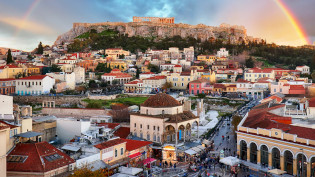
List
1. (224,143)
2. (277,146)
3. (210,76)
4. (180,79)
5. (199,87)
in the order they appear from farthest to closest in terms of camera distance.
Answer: (210,76) → (180,79) → (199,87) → (224,143) → (277,146)

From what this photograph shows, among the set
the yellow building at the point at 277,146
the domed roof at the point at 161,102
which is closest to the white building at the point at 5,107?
the domed roof at the point at 161,102

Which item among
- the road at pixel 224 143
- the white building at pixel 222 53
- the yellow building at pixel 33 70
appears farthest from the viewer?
the white building at pixel 222 53

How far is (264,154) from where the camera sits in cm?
2794

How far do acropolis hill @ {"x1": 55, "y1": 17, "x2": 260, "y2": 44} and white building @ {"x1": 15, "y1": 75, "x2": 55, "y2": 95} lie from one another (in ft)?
216

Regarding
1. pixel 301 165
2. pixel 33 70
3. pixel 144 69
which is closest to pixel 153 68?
pixel 144 69

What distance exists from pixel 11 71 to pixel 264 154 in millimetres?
60958

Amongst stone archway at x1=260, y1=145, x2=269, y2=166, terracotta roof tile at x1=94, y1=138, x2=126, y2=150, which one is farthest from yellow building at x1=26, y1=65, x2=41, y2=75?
stone archway at x1=260, y1=145, x2=269, y2=166

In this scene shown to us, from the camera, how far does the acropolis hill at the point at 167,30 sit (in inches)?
4952

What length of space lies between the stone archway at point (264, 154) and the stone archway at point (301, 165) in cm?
278

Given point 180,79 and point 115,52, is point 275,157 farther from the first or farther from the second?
point 115,52

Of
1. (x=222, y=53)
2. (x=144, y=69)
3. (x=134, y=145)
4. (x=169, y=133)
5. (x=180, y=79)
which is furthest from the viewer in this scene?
(x=222, y=53)

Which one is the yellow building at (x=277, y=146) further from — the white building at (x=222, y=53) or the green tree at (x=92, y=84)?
the white building at (x=222, y=53)

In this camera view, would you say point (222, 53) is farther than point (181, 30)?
No

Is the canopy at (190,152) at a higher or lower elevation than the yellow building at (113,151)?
lower
